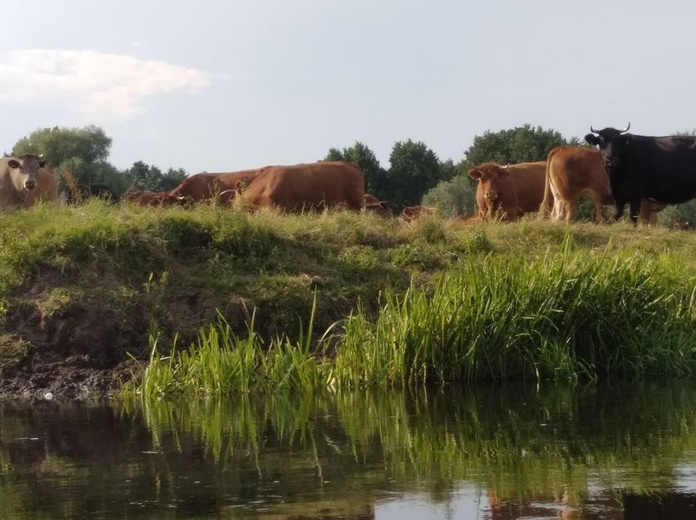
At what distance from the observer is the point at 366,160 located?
40.5 meters

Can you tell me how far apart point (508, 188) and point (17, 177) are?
8.17 metres

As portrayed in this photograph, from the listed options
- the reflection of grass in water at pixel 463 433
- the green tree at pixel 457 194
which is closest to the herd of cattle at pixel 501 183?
the reflection of grass in water at pixel 463 433

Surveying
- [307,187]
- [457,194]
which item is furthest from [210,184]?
[457,194]

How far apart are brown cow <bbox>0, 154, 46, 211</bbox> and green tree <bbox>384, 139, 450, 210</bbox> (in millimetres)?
21492

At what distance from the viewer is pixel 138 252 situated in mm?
13602

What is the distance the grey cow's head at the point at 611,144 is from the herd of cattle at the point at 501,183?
15mm

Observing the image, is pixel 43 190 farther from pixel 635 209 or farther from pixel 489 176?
pixel 635 209

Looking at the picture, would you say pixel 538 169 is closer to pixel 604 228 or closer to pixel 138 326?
pixel 604 228

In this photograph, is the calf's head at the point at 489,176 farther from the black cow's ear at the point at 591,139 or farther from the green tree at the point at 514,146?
the green tree at the point at 514,146

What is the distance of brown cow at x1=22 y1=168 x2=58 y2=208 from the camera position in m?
19.3

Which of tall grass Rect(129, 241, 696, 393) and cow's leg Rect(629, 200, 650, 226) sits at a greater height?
cow's leg Rect(629, 200, 650, 226)

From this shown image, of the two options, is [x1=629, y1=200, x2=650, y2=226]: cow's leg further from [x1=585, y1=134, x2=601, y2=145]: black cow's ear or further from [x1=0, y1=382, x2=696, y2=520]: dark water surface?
[x1=0, y1=382, x2=696, y2=520]: dark water surface

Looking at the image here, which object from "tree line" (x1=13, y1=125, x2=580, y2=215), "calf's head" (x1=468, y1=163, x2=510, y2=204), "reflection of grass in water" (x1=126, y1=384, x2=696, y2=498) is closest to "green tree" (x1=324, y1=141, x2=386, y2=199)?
"tree line" (x1=13, y1=125, x2=580, y2=215)

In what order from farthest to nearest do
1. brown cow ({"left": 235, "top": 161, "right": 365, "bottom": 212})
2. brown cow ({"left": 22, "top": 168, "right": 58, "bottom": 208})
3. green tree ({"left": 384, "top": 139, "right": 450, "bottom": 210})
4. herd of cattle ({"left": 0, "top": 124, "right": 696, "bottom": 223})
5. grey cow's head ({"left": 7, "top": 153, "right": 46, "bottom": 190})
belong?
green tree ({"left": 384, "top": 139, "right": 450, "bottom": 210}), grey cow's head ({"left": 7, "top": 153, "right": 46, "bottom": 190}), brown cow ({"left": 22, "top": 168, "right": 58, "bottom": 208}), herd of cattle ({"left": 0, "top": 124, "right": 696, "bottom": 223}), brown cow ({"left": 235, "top": 161, "right": 365, "bottom": 212})
